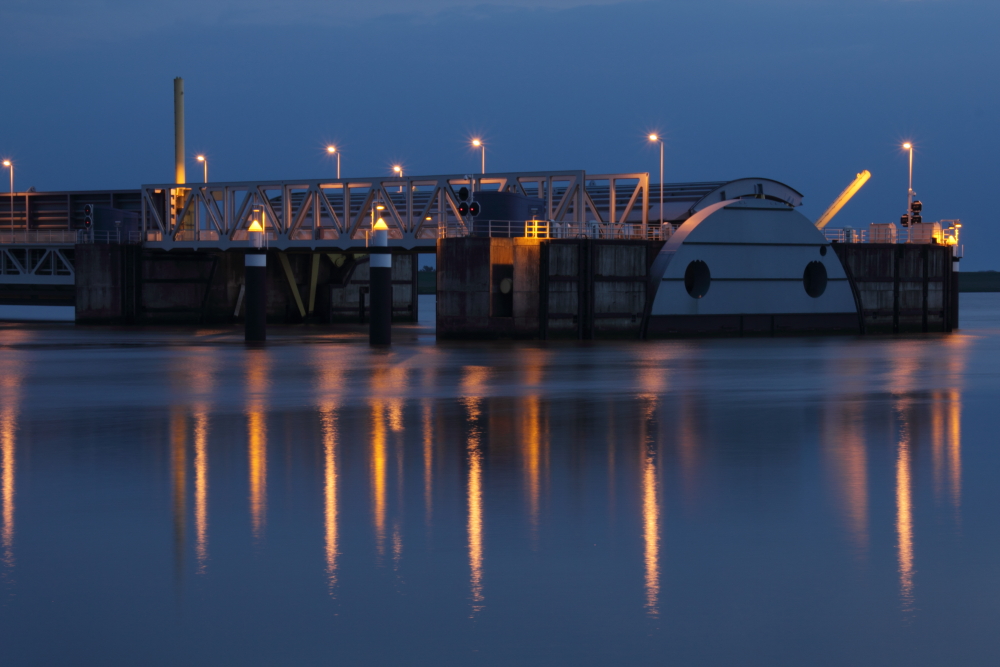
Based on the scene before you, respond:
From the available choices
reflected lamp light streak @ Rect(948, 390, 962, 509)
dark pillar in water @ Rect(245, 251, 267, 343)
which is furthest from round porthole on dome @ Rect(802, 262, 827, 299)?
reflected lamp light streak @ Rect(948, 390, 962, 509)

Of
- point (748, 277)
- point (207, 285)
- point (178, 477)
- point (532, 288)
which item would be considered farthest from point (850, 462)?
point (207, 285)

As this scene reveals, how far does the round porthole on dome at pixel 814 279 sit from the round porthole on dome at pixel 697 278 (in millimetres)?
6109

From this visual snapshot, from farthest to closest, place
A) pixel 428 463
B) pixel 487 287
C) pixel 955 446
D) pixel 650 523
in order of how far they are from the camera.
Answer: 1. pixel 487 287
2. pixel 955 446
3. pixel 428 463
4. pixel 650 523

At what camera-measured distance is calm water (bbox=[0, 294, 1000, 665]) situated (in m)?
8.70

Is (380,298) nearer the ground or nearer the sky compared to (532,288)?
nearer the ground

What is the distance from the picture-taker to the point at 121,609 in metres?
9.38

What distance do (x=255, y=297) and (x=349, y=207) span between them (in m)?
10.9

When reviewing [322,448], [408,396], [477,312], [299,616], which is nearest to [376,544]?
[299,616]

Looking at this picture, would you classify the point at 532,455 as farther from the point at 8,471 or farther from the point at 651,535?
the point at 8,471

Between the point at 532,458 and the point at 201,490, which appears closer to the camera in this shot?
the point at 201,490

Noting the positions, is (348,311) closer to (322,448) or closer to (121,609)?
(322,448)

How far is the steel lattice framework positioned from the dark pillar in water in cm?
751

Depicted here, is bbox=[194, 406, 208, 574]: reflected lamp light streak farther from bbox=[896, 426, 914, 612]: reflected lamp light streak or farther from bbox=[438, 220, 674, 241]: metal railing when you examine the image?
bbox=[438, 220, 674, 241]: metal railing

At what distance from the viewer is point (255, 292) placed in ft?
179
